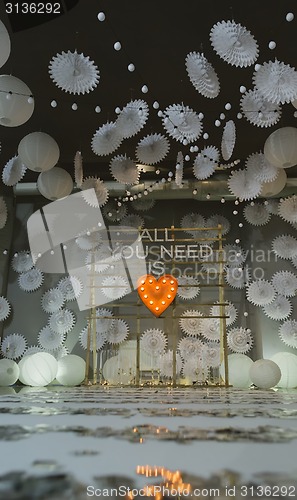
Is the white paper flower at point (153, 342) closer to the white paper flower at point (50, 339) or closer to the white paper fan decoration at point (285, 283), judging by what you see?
the white paper flower at point (50, 339)

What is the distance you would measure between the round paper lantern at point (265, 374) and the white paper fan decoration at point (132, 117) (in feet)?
11.6

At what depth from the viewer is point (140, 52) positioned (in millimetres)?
4777

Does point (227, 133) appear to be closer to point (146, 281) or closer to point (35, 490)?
point (146, 281)

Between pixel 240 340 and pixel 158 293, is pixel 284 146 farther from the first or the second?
pixel 240 340

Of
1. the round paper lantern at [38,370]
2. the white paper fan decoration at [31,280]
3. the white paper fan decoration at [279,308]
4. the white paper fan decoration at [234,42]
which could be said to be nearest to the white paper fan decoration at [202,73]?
the white paper fan decoration at [234,42]

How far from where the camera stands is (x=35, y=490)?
628 mm

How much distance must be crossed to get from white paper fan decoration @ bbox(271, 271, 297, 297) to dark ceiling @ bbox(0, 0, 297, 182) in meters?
2.44

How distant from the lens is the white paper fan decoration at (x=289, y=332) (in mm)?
7601

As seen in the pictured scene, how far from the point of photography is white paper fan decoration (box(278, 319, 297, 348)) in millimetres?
7601

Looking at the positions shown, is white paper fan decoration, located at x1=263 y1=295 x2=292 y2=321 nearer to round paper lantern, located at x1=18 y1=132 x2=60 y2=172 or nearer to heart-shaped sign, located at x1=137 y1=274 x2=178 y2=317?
heart-shaped sign, located at x1=137 y1=274 x2=178 y2=317

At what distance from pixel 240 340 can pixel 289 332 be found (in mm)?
799

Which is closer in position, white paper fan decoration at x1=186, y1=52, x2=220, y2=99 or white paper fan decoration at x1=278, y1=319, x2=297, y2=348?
white paper fan decoration at x1=186, y1=52, x2=220, y2=99

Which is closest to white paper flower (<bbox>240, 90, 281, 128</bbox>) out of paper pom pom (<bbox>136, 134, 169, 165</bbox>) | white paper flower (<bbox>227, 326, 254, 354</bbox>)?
paper pom pom (<bbox>136, 134, 169, 165</bbox>)

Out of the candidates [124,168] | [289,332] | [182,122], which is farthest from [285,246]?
[182,122]
